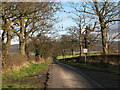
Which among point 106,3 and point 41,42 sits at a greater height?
point 106,3

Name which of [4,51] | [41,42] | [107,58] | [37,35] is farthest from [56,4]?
[41,42]

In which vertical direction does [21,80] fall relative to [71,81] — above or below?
below

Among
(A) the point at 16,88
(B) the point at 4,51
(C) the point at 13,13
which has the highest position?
(C) the point at 13,13

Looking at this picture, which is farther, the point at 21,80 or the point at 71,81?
the point at 21,80

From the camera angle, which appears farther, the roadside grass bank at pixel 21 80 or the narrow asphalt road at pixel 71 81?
the roadside grass bank at pixel 21 80

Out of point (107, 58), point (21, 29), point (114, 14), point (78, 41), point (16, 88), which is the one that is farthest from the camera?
point (78, 41)

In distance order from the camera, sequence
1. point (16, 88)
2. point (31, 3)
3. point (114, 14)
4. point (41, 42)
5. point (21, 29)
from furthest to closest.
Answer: point (41, 42)
point (21, 29)
point (114, 14)
point (31, 3)
point (16, 88)

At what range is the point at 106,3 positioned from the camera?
17.5 m

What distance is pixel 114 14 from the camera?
17.3 m

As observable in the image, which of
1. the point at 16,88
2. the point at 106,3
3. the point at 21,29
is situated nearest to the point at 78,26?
the point at 21,29

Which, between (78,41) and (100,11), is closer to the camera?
(100,11)

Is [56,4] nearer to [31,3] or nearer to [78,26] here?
[31,3]

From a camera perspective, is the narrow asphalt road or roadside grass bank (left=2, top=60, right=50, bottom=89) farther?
roadside grass bank (left=2, top=60, right=50, bottom=89)

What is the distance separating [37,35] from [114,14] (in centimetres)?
2156
